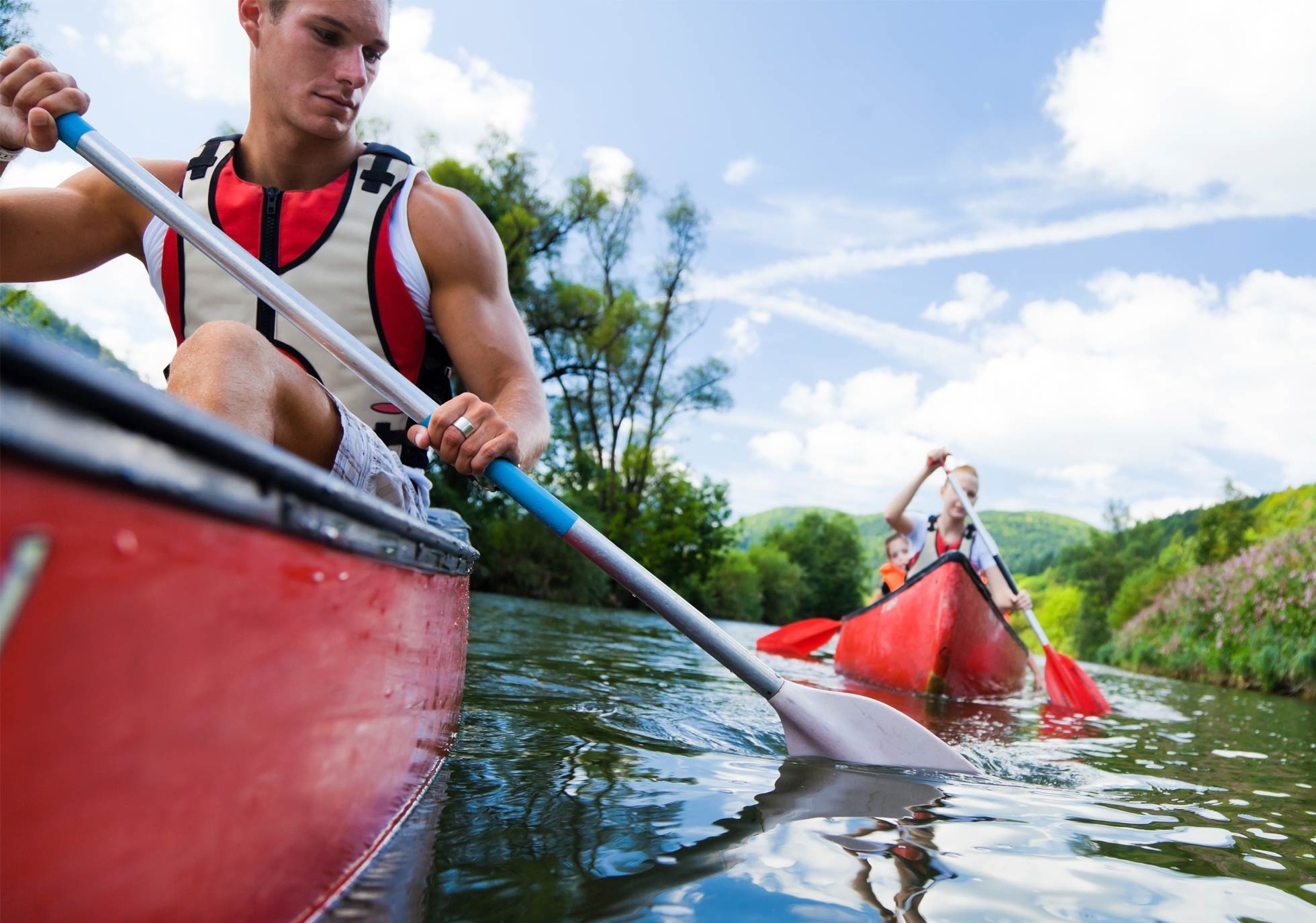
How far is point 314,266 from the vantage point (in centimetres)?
191

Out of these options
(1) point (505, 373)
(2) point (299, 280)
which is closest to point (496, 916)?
(1) point (505, 373)

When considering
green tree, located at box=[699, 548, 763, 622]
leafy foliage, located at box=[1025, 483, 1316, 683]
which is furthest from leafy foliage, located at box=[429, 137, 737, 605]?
leafy foliage, located at box=[1025, 483, 1316, 683]

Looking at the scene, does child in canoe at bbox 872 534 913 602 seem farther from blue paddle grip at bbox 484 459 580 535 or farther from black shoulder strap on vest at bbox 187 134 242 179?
black shoulder strap on vest at bbox 187 134 242 179

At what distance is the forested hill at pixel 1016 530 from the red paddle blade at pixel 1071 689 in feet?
331

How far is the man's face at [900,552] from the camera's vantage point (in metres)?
8.55

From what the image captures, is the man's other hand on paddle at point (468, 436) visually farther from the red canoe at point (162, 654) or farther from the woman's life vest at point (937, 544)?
the woman's life vest at point (937, 544)

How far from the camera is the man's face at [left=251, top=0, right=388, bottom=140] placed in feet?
6.22

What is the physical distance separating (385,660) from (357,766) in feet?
0.44

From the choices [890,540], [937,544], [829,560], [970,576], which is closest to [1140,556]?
[829,560]

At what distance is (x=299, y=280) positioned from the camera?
1.91 meters

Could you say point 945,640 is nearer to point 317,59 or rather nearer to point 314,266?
point 314,266

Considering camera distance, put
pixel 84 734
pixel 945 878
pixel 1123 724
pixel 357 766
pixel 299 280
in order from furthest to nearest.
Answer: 1. pixel 1123 724
2. pixel 299 280
3. pixel 945 878
4. pixel 357 766
5. pixel 84 734

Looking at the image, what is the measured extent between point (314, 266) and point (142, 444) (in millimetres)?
1484

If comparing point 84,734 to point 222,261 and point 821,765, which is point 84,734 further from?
point 821,765
